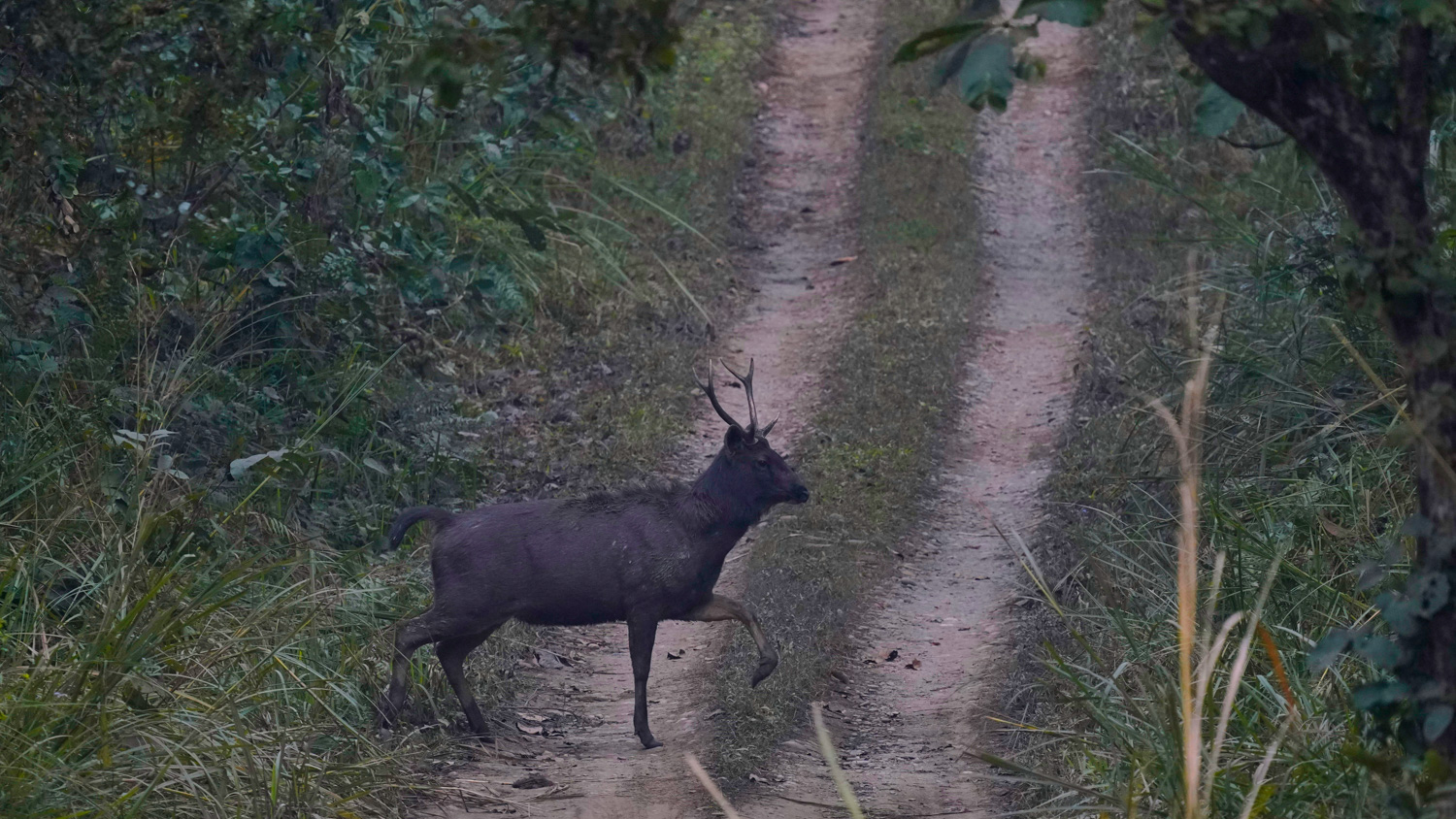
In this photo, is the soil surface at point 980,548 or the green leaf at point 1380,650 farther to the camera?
the soil surface at point 980,548

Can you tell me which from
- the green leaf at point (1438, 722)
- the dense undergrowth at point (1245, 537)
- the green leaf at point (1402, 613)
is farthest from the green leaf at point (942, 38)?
the green leaf at point (1438, 722)

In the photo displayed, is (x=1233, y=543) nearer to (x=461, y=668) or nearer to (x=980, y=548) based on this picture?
(x=980, y=548)

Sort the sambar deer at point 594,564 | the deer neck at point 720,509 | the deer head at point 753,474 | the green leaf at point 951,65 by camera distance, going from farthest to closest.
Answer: the deer head at point 753,474
the deer neck at point 720,509
the sambar deer at point 594,564
the green leaf at point 951,65

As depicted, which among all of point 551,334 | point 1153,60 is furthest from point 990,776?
point 1153,60

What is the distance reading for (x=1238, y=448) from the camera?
8.45 meters

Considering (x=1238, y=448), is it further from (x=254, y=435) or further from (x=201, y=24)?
(x=201, y=24)

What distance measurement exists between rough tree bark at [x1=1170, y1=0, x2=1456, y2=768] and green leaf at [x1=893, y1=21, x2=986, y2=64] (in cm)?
67

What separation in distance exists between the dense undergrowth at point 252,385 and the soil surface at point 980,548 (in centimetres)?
198

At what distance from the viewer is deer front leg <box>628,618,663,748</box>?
23.3 feet

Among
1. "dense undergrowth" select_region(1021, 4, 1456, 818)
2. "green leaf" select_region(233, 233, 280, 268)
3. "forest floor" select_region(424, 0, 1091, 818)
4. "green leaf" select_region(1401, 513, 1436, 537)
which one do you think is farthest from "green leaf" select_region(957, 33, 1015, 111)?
"green leaf" select_region(233, 233, 280, 268)

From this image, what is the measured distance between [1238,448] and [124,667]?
19.8 feet

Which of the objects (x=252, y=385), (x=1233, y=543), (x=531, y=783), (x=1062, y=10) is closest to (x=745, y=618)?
(x=531, y=783)

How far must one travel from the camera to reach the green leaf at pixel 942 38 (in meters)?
3.23

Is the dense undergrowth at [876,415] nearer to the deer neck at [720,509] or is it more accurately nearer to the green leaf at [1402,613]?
the deer neck at [720,509]
